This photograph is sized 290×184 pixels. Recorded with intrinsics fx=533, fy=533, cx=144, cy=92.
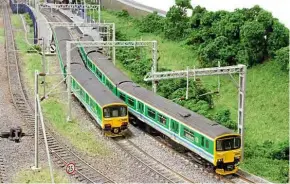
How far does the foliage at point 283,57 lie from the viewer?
113 feet

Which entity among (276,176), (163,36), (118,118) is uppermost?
(163,36)

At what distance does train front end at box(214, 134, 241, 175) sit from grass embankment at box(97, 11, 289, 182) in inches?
56.8

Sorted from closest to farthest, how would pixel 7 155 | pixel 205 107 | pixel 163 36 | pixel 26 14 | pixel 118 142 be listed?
pixel 7 155 → pixel 118 142 → pixel 205 107 → pixel 163 36 → pixel 26 14

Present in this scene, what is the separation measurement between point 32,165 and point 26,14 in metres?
49.7

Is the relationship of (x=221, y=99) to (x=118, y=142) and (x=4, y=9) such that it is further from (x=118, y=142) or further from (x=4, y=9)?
(x=4, y=9)

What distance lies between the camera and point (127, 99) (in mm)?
30984

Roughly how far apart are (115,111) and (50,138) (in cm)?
376

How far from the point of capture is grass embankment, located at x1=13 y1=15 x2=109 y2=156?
27.4m

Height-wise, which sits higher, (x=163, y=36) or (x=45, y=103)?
(x=163, y=36)

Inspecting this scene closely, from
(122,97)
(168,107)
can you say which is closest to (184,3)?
(122,97)

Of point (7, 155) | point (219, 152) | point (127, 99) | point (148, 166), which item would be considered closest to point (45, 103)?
point (127, 99)

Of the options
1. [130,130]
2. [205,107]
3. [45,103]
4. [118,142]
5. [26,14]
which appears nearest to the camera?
[118,142]

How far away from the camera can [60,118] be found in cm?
3206

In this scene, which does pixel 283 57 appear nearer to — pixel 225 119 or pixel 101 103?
pixel 225 119
